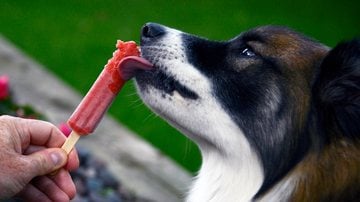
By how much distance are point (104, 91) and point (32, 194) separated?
18.8 inches

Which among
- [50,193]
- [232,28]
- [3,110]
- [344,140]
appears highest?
[344,140]

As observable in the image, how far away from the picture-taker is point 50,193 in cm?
370

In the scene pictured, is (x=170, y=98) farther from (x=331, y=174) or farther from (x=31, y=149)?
(x=331, y=174)

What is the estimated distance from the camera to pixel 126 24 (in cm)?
1048

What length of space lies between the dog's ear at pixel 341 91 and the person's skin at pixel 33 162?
0.96 meters

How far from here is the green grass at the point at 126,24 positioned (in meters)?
8.64

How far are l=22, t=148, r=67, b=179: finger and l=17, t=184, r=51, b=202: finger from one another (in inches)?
4.8

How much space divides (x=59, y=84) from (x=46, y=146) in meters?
4.09

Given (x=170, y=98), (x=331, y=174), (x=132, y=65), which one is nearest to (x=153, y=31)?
(x=132, y=65)

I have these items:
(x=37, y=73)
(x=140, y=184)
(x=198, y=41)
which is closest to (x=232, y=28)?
(x=37, y=73)

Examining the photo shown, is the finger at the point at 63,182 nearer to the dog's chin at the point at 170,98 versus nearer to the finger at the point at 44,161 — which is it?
the finger at the point at 44,161

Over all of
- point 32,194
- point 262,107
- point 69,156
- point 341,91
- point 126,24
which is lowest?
point 126,24

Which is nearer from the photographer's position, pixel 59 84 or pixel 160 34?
pixel 160 34

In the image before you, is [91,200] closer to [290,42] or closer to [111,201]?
[111,201]
